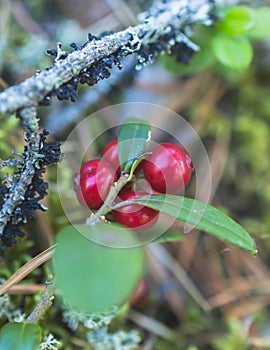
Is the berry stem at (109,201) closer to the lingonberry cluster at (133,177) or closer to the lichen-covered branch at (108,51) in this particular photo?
the lingonberry cluster at (133,177)

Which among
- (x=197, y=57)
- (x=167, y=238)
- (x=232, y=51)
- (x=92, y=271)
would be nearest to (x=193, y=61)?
(x=197, y=57)

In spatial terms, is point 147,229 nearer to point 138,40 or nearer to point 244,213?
point 138,40

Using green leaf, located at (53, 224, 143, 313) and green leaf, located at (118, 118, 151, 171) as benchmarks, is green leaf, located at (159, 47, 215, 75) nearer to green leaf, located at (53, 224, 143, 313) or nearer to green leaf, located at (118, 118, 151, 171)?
green leaf, located at (118, 118, 151, 171)

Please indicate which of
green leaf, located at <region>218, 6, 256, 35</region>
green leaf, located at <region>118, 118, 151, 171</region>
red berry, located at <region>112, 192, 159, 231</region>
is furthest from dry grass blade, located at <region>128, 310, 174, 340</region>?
green leaf, located at <region>218, 6, 256, 35</region>

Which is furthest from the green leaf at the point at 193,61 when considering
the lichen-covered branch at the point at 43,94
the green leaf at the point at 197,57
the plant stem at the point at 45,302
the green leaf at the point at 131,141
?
the plant stem at the point at 45,302

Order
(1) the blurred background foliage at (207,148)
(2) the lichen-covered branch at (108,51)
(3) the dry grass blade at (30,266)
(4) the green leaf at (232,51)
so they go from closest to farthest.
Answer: (2) the lichen-covered branch at (108,51) < (3) the dry grass blade at (30,266) < (1) the blurred background foliage at (207,148) < (4) the green leaf at (232,51)
